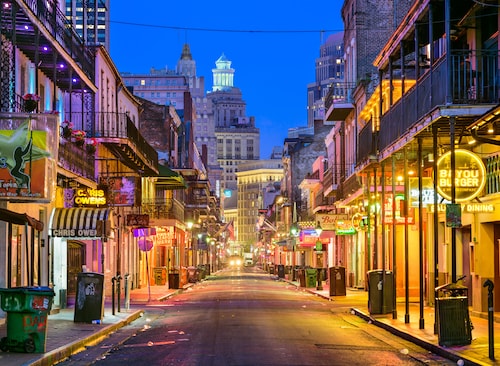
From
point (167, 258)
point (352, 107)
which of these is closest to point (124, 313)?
point (352, 107)

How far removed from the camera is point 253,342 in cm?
1797

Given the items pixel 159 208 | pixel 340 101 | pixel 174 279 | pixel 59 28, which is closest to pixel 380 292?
pixel 59 28

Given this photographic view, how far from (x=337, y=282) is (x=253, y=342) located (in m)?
20.9

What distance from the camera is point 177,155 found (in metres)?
77.9

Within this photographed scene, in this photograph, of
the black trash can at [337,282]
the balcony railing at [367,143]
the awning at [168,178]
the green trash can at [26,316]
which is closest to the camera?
the green trash can at [26,316]

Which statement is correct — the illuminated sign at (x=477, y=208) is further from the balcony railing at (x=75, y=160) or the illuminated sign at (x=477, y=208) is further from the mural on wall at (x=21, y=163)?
the balcony railing at (x=75, y=160)

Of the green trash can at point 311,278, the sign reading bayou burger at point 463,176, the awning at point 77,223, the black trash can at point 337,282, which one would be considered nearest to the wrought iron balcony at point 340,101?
the green trash can at point 311,278

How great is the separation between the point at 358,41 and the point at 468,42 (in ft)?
83.9

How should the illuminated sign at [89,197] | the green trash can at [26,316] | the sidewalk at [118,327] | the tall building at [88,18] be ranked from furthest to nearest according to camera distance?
the illuminated sign at [89,197] → the tall building at [88,18] → the green trash can at [26,316] → the sidewalk at [118,327]

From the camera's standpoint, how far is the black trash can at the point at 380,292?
25.8 metres

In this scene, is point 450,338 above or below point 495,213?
below

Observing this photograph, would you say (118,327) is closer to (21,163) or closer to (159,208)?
(21,163)

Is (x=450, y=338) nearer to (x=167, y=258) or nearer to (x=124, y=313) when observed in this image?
(x=124, y=313)

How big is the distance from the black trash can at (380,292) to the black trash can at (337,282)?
1241 cm
